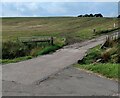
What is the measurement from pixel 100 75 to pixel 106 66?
114cm

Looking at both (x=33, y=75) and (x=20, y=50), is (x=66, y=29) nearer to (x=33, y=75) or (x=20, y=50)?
(x=20, y=50)

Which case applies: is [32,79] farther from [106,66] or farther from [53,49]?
[53,49]

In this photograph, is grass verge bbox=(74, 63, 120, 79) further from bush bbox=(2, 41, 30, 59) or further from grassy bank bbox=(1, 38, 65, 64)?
bush bbox=(2, 41, 30, 59)

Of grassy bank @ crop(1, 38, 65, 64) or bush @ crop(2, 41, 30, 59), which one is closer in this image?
grassy bank @ crop(1, 38, 65, 64)

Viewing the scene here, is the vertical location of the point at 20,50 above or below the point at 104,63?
above

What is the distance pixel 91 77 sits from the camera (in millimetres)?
13891

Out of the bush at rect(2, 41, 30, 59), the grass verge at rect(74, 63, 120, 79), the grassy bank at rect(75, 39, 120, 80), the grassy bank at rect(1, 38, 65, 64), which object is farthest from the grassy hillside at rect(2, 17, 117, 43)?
the grass verge at rect(74, 63, 120, 79)

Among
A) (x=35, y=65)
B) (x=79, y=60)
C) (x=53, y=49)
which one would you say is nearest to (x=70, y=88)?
(x=35, y=65)

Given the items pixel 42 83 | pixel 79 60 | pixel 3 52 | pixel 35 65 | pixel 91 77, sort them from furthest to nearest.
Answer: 1. pixel 3 52
2. pixel 79 60
3. pixel 35 65
4. pixel 91 77
5. pixel 42 83

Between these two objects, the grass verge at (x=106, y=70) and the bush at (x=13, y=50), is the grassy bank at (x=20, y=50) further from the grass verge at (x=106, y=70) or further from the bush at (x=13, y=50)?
the grass verge at (x=106, y=70)

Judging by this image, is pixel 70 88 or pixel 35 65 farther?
pixel 35 65

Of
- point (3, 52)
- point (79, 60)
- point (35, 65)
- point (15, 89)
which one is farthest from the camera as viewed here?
point (3, 52)

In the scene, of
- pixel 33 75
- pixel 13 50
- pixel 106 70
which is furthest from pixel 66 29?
pixel 33 75

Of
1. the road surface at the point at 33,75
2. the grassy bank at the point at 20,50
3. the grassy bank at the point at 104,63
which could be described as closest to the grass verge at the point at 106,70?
the grassy bank at the point at 104,63
